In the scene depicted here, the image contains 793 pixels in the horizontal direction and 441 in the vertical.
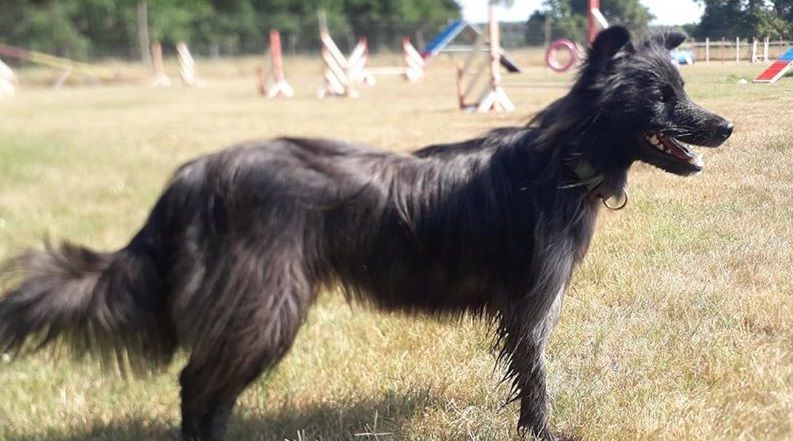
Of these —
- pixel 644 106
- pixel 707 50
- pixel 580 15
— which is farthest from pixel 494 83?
pixel 644 106

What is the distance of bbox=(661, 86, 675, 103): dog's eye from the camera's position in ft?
8.37

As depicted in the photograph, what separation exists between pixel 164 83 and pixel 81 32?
733 centimetres

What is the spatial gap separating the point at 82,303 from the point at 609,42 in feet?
7.04

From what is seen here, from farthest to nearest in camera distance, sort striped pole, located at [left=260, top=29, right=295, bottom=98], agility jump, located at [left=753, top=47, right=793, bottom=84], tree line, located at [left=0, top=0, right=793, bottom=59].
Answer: tree line, located at [left=0, top=0, right=793, bottom=59], striped pole, located at [left=260, top=29, right=295, bottom=98], agility jump, located at [left=753, top=47, right=793, bottom=84]

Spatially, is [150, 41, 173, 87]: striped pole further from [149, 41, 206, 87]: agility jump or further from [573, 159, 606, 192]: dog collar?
[573, 159, 606, 192]: dog collar

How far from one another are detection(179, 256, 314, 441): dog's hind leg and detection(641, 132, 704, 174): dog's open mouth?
1.36 metres

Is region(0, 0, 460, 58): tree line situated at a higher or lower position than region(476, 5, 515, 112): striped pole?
higher

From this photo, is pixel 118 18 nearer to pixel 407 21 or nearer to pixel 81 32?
pixel 81 32

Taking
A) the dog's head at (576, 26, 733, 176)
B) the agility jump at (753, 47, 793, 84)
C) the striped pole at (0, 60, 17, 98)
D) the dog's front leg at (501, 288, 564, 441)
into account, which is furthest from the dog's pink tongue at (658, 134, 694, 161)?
the striped pole at (0, 60, 17, 98)

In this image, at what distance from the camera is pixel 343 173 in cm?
257

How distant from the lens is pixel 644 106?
2.51 m

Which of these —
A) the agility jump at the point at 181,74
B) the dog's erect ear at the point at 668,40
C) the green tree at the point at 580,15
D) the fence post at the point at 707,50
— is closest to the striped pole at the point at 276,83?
the agility jump at the point at 181,74

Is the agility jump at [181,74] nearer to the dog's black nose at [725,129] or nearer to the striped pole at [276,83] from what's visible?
the striped pole at [276,83]

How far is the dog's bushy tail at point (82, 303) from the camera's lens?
2.60m
